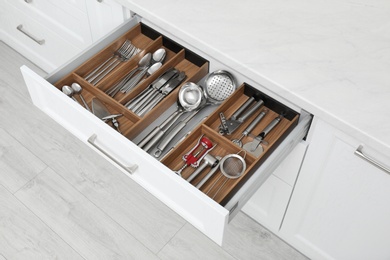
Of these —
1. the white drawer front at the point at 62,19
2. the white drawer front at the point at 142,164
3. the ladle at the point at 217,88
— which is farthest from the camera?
the white drawer front at the point at 62,19

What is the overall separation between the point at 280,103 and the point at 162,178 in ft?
1.28

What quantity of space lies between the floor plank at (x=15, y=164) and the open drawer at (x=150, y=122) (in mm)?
708

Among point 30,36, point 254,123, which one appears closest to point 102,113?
point 254,123

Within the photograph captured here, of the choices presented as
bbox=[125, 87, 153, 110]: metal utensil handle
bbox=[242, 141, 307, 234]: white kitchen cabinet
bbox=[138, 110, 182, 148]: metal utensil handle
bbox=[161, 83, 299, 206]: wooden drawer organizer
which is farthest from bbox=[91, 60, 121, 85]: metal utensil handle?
bbox=[242, 141, 307, 234]: white kitchen cabinet

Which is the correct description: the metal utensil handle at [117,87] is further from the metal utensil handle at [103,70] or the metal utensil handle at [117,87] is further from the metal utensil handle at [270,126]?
the metal utensil handle at [270,126]

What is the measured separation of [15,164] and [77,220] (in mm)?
393

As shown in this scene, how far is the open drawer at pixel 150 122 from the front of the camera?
3.66 ft

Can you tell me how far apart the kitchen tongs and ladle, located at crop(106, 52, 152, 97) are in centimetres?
31

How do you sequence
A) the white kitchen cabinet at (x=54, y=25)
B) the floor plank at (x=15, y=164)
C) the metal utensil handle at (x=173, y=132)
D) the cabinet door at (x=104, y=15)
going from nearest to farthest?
1. the metal utensil handle at (x=173, y=132)
2. the cabinet door at (x=104, y=15)
3. the white kitchen cabinet at (x=54, y=25)
4. the floor plank at (x=15, y=164)

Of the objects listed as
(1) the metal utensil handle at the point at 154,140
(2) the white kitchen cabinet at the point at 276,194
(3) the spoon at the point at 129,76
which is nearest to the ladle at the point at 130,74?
(3) the spoon at the point at 129,76

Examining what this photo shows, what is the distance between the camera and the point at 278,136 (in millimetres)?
1233

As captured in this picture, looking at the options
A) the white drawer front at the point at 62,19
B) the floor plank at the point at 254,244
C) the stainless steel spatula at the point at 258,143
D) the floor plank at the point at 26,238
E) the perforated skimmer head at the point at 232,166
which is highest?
the stainless steel spatula at the point at 258,143

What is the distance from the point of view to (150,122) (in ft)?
4.38

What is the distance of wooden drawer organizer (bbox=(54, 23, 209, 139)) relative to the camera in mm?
1336
